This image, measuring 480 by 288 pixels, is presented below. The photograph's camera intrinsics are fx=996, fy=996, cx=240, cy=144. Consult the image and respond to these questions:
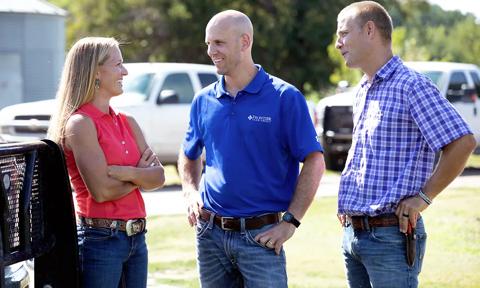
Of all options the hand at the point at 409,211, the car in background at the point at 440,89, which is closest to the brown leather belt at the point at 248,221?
the hand at the point at 409,211

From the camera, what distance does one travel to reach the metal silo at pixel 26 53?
2058cm

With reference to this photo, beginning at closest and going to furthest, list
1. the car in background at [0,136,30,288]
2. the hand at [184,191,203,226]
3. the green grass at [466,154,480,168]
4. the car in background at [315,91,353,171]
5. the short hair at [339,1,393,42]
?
the car in background at [0,136,30,288], the short hair at [339,1,393,42], the hand at [184,191,203,226], the car in background at [315,91,353,171], the green grass at [466,154,480,168]

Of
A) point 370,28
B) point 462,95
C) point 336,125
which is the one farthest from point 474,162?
point 370,28

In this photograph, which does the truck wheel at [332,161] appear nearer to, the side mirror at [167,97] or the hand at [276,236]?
the side mirror at [167,97]

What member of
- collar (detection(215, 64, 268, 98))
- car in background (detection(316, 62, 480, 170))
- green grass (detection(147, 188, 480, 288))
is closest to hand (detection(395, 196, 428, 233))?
collar (detection(215, 64, 268, 98))

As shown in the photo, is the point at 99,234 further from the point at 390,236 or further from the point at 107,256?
the point at 390,236

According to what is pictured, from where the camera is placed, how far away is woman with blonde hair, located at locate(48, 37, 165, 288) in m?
4.62

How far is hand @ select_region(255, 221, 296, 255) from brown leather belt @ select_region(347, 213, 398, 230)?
1.04ft

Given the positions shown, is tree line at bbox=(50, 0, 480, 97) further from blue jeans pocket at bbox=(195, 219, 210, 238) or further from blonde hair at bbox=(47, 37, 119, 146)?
blonde hair at bbox=(47, 37, 119, 146)

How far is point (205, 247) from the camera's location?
16.1 ft

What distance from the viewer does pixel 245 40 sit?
485 cm

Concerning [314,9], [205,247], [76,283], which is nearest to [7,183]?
[76,283]

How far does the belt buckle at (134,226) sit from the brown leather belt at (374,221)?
102 cm

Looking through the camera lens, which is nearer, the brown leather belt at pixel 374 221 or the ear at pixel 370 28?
the brown leather belt at pixel 374 221
